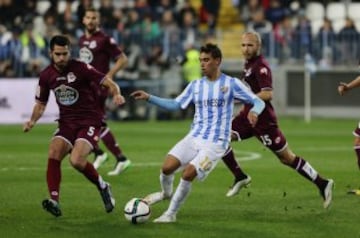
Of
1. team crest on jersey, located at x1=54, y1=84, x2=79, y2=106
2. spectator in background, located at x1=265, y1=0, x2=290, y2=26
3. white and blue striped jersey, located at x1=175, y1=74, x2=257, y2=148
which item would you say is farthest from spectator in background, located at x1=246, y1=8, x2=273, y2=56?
white and blue striped jersey, located at x1=175, y1=74, x2=257, y2=148

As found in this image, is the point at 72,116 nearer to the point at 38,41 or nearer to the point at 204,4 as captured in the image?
the point at 38,41

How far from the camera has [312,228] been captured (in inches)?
459

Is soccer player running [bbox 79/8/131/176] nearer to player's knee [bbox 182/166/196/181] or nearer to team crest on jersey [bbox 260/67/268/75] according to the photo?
team crest on jersey [bbox 260/67/268/75]

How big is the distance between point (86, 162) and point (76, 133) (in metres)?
0.44

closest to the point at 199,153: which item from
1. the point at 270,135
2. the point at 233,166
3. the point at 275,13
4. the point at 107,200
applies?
the point at 107,200

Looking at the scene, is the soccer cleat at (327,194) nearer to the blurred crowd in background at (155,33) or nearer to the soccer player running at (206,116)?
the soccer player running at (206,116)

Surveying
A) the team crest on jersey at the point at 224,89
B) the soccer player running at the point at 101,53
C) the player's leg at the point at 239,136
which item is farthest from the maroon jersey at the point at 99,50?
the team crest on jersey at the point at 224,89

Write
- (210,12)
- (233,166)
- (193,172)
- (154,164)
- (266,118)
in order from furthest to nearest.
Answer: (210,12) < (154,164) < (233,166) < (266,118) < (193,172)

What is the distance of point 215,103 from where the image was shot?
12.1 m

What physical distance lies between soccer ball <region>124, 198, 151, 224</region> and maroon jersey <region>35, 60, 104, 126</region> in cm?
141

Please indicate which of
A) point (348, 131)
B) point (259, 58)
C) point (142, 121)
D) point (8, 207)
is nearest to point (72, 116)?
point (8, 207)

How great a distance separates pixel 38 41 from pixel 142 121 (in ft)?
12.8

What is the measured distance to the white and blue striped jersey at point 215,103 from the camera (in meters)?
12.1

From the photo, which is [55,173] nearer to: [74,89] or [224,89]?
[74,89]
